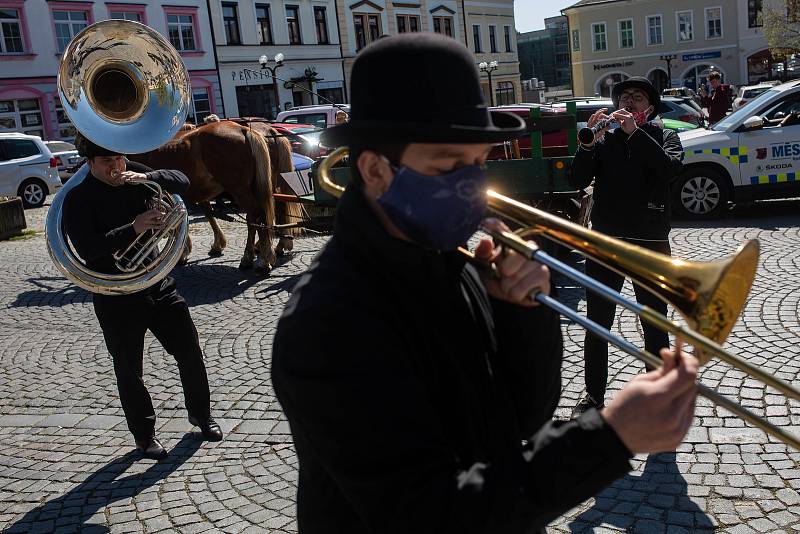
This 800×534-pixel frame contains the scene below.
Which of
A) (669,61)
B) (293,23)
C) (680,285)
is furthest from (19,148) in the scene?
(669,61)

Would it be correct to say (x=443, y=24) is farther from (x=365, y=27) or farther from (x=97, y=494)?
(x=97, y=494)

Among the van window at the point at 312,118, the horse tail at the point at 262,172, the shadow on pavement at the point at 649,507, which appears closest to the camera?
the shadow on pavement at the point at 649,507

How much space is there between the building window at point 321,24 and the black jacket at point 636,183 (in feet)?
122

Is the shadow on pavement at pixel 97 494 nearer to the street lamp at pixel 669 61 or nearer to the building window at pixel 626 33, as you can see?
the street lamp at pixel 669 61

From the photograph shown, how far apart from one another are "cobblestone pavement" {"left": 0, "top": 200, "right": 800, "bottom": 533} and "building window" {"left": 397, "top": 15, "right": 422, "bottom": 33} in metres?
37.7

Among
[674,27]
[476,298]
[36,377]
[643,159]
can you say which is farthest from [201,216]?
[674,27]

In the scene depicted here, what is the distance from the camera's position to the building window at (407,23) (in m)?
43.4

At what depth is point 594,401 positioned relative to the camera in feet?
14.9

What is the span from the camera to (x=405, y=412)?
139cm

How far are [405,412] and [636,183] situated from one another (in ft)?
11.5

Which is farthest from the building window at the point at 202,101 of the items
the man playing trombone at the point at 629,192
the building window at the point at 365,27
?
the man playing trombone at the point at 629,192

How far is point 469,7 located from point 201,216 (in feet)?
121

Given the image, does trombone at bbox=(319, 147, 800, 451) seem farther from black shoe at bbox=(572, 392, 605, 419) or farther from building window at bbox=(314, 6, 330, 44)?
building window at bbox=(314, 6, 330, 44)

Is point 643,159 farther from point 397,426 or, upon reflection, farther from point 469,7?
point 469,7
